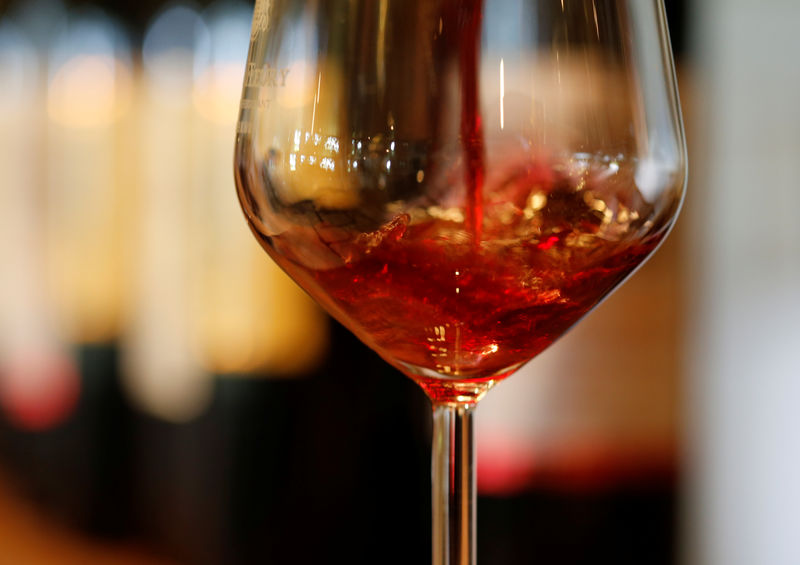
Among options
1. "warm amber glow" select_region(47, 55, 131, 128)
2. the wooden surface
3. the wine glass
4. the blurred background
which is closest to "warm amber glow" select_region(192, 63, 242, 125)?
the blurred background

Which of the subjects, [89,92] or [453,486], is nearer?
[453,486]

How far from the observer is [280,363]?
4.16ft

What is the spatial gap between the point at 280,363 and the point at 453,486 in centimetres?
110

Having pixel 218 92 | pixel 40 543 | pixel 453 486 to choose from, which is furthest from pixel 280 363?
pixel 453 486

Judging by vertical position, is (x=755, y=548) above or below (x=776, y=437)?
below

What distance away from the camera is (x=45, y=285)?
54.1 inches

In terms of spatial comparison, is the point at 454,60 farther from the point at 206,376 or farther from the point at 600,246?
the point at 206,376

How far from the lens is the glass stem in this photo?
184 mm

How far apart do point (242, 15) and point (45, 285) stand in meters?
0.47

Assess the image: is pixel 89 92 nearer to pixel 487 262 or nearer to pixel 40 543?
pixel 40 543

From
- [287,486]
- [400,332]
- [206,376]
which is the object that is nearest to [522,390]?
[287,486]

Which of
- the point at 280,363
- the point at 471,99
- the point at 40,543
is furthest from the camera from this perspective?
the point at 40,543

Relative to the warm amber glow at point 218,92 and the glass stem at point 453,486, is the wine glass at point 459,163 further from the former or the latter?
the warm amber glow at point 218,92

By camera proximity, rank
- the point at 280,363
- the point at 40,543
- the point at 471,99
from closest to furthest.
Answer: the point at 471,99 < the point at 280,363 < the point at 40,543
